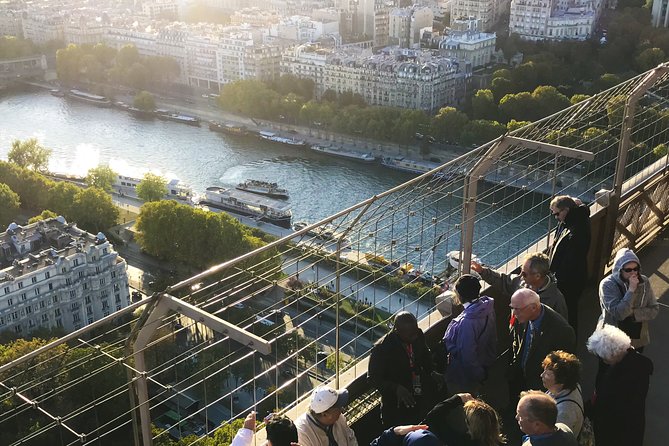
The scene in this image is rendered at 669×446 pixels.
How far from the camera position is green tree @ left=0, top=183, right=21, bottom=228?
10.3m

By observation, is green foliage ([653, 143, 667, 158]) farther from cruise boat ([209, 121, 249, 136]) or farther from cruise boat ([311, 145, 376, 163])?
cruise boat ([209, 121, 249, 136])

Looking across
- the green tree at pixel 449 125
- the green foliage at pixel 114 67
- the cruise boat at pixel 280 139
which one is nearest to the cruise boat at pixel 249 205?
the cruise boat at pixel 280 139

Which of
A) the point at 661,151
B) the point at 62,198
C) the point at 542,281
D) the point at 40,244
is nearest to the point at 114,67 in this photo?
the point at 62,198

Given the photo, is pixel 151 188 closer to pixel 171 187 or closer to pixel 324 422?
pixel 171 187

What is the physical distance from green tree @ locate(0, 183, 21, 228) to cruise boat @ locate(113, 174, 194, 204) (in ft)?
5.35

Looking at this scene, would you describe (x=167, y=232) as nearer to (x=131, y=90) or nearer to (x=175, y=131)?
(x=175, y=131)

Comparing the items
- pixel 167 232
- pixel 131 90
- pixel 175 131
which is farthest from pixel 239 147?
pixel 131 90

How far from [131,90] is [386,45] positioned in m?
6.77

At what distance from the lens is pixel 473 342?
4.36ft

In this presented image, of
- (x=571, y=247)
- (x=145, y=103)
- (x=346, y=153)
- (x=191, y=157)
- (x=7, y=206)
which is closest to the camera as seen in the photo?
(x=571, y=247)

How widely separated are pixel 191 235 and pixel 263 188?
196 centimetres

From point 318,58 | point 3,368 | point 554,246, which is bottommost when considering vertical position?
point 318,58

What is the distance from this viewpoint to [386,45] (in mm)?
20406

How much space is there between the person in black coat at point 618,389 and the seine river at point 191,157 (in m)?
8.78
